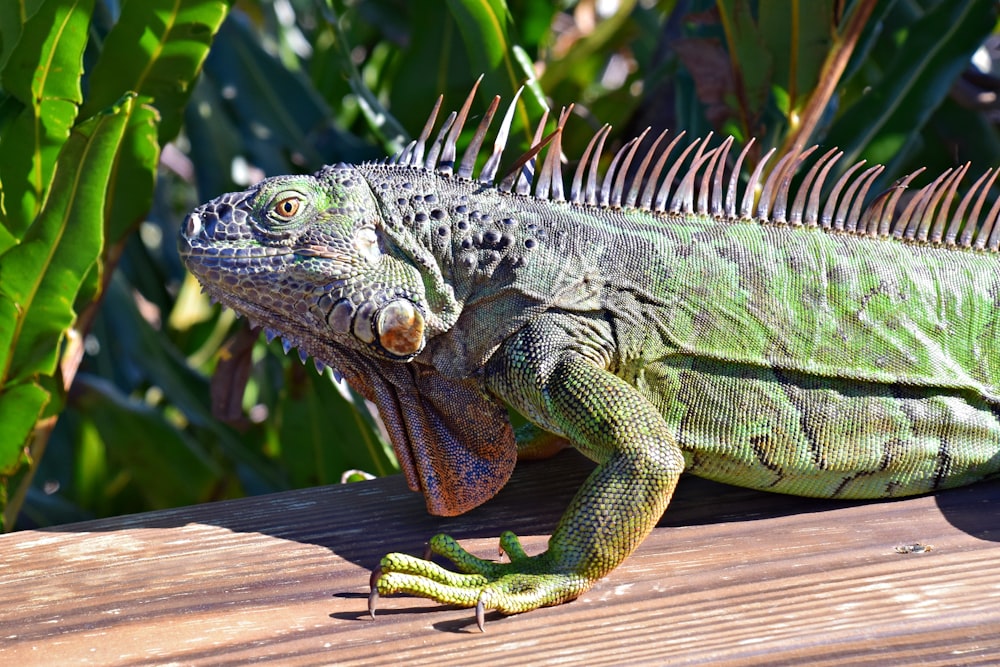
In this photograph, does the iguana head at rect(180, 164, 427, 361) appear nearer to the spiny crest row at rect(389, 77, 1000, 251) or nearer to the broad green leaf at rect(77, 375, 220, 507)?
the spiny crest row at rect(389, 77, 1000, 251)

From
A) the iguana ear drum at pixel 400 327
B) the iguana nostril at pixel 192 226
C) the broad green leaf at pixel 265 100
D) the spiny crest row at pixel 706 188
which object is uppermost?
the spiny crest row at pixel 706 188

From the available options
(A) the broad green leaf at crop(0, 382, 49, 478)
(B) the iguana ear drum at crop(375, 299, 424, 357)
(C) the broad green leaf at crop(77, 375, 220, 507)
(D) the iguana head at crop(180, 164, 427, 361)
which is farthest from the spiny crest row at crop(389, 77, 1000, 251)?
(C) the broad green leaf at crop(77, 375, 220, 507)

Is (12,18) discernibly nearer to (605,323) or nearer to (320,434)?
(320,434)

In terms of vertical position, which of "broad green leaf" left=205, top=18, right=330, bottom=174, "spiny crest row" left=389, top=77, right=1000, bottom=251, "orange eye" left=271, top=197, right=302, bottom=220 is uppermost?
"spiny crest row" left=389, top=77, right=1000, bottom=251

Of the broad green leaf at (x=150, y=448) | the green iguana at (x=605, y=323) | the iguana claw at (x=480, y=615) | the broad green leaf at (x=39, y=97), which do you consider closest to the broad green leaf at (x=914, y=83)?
the green iguana at (x=605, y=323)

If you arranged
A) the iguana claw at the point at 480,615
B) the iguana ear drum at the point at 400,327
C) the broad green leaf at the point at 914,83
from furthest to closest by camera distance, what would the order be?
the broad green leaf at the point at 914,83 < the iguana ear drum at the point at 400,327 < the iguana claw at the point at 480,615

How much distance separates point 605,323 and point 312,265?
2.29 ft

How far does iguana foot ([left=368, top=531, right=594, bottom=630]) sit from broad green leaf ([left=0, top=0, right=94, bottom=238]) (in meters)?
1.78

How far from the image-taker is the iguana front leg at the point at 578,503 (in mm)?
2119

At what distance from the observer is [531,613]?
2.11 meters

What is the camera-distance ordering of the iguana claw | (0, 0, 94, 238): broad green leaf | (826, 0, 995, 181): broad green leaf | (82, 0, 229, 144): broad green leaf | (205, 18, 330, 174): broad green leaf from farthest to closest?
(205, 18, 330, 174): broad green leaf → (826, 0, 995, 181): broad green leaf → (82, 0, 229, 144): broad green leaf → (0, 0, 94, 238): broad green leaf → the iguana claw

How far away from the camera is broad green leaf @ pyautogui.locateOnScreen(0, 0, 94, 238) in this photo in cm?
300

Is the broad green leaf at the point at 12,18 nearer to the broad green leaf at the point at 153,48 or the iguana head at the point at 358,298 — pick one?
the broad green leaf at the point at 153,48

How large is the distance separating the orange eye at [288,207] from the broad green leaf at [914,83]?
2.13 meters
